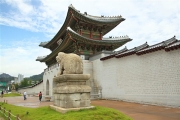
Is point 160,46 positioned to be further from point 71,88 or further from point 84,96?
point 71,88

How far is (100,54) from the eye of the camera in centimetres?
2116

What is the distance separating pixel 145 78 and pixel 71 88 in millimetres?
9685

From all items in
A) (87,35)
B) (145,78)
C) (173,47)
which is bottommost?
(145,78)

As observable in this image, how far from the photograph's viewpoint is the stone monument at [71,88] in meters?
6.25

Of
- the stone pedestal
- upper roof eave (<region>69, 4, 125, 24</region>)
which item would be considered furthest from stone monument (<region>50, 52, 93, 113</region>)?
upper roof eave (<region>69, 4, 125, 24</region>)

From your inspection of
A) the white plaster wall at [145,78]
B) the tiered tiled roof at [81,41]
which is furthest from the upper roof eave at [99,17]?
the white plaster wall at [145,78]

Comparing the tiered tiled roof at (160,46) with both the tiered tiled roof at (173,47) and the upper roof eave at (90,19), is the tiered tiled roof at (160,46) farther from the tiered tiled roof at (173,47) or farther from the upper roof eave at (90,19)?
the upper roof eave at (90,19)

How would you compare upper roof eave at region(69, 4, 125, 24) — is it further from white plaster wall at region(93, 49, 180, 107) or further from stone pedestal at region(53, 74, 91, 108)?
stone pedestal at region(53, 74, 91, 108)

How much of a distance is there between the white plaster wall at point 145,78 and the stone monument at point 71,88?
7.91 metres

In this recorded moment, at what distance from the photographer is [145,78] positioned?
14320mm

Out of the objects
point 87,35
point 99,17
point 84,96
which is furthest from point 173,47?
point 99,17

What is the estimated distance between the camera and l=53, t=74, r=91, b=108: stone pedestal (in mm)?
6248

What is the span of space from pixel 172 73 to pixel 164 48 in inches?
76.1

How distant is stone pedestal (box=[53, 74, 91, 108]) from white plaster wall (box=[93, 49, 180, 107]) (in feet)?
26.0
